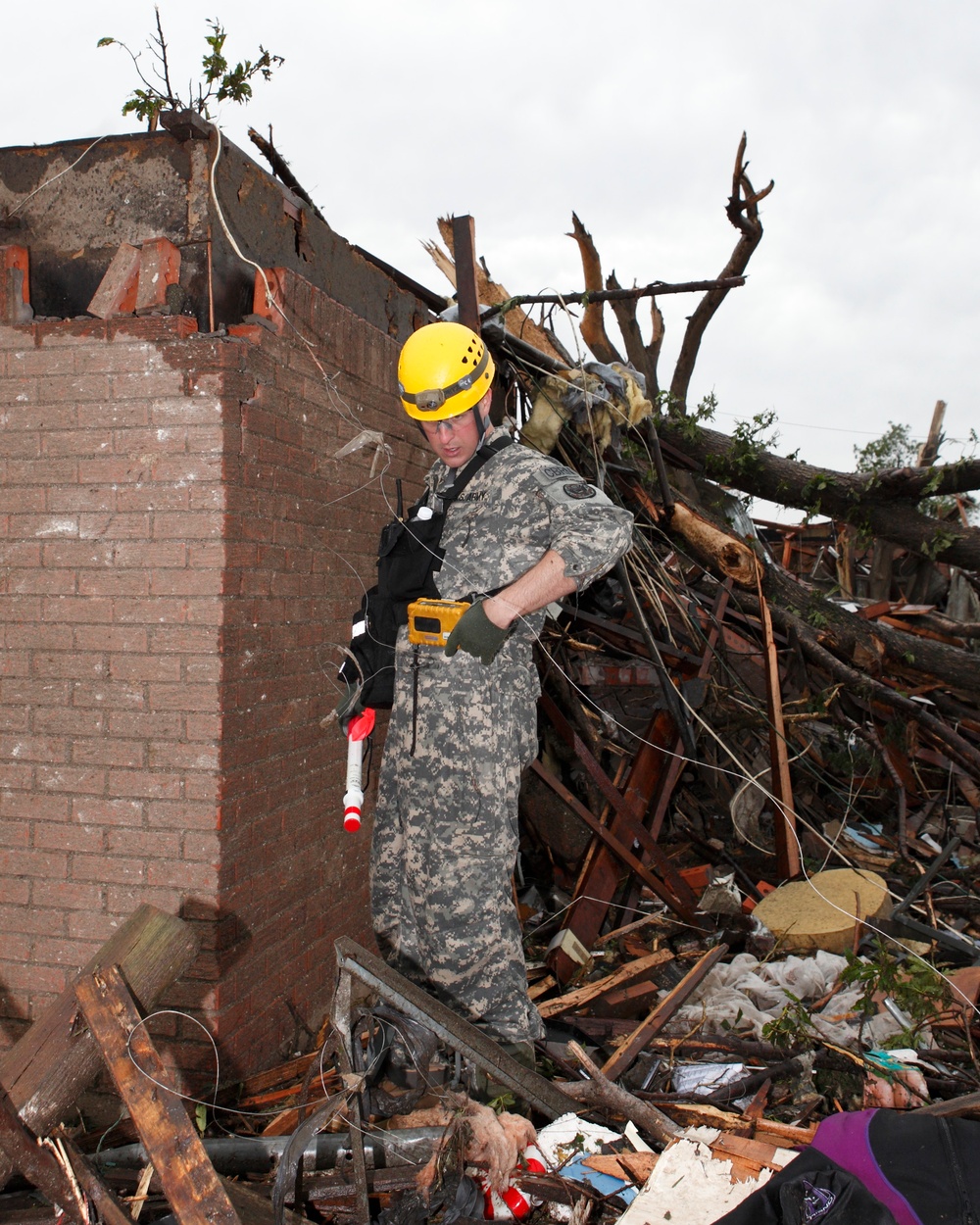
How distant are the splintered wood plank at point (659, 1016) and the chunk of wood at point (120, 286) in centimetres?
308

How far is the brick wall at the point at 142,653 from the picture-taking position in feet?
9.04

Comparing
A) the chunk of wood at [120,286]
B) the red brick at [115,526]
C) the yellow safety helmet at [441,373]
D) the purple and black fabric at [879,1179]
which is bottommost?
the purple and black fabric at [879,1179]

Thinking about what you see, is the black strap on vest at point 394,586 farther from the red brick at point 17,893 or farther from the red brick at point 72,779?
the red brick at point 17,893

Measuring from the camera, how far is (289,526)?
3.15 metres

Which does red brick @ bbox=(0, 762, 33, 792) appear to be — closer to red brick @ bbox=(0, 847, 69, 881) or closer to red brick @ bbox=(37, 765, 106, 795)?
red brick @ bbox=(37, 765, 106, 795)

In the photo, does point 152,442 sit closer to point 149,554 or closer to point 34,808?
point 149,554

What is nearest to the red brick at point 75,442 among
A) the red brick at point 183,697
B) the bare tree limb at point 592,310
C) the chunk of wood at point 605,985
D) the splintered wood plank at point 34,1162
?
the red brick at point 183,697

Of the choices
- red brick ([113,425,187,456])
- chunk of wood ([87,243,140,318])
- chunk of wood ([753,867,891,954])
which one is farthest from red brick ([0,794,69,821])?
chunk of wood ([753,867,891,954])

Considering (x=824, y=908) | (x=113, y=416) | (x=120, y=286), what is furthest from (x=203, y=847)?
(x=824, y=908)

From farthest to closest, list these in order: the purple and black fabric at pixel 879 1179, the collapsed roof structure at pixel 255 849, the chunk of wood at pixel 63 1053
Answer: the collapsed roof structure at pixel 255 849 < the chunk of wood at pixel 63 1053 < the purple and black fabric at pixel 879 1179

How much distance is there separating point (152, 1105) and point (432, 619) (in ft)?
5.17

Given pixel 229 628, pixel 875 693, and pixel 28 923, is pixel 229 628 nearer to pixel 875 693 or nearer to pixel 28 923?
pixel 28 923

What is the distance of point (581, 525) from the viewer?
9.22 ft

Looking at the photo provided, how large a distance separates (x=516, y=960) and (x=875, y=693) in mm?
3975
